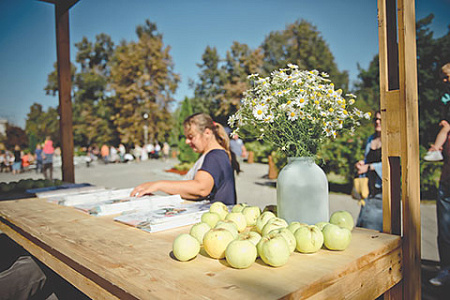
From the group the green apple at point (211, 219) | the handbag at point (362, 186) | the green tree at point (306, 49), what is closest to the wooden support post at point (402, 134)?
the green apple at point (211, 219)

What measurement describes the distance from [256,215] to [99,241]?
2.45ft

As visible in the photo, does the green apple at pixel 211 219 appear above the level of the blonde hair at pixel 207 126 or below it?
below

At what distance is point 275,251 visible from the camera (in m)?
1.04

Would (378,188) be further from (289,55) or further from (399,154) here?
(289,55)

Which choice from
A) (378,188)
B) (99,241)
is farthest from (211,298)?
(378,188)

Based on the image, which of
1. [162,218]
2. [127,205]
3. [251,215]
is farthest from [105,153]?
[251,215]

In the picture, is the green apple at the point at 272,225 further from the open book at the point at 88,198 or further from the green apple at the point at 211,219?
the open book at the point at 88,198

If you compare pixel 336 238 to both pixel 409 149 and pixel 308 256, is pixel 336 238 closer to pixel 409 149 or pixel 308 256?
pixel 308 256

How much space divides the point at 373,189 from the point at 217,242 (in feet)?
9.56

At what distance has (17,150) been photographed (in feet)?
57.9

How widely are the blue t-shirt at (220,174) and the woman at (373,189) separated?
5.08 feet

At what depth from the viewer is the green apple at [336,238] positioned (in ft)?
3.92

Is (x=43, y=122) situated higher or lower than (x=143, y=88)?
lower

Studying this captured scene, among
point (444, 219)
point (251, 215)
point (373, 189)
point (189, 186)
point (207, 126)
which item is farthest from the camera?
point (373, 189)
